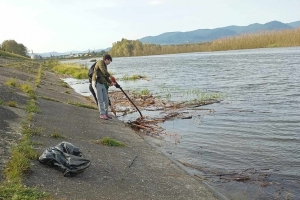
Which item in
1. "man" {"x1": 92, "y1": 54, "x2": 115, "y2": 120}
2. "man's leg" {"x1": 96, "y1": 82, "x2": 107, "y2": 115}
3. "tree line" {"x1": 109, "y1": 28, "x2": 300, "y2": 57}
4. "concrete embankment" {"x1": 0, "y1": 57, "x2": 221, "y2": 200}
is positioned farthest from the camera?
"tree line" {"x1": 109, "y1": 28, "x2": 300, "y2": 57}

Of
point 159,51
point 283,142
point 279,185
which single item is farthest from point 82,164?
point 159,51

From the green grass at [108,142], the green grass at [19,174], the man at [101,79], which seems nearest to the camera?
the green grass at [19,174]

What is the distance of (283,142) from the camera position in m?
11.5

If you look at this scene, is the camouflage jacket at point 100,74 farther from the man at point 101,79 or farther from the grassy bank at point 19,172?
the grassy bank at point 19,172

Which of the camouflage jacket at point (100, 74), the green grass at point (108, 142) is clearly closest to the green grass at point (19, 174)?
the green grass at point (108, 142)

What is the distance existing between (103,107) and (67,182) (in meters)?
7.70

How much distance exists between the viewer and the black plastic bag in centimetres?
664

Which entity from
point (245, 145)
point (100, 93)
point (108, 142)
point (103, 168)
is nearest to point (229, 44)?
point (100, 93)

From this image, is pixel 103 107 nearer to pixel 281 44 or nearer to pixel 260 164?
pixel 260 164

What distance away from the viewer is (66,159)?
6.81 metres

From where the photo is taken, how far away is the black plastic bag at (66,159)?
6645mm

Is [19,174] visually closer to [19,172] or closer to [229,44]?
[19,172]

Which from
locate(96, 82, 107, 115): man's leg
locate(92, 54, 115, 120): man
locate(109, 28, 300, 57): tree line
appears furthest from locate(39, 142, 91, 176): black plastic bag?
locate(109, 28, 300, 57): tree line

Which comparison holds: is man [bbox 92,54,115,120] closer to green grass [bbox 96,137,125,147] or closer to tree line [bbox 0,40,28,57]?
green grass [bbox 96,137,125,147]
